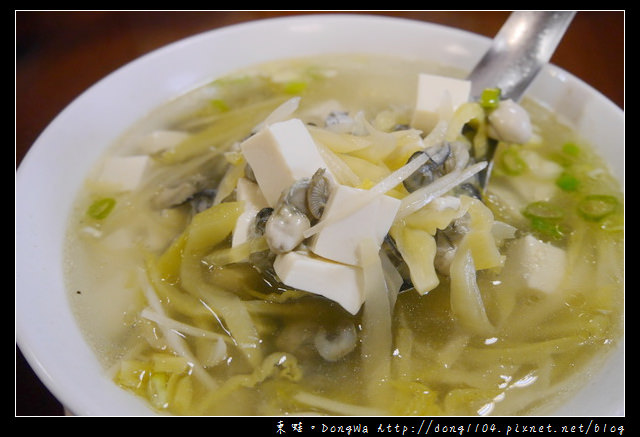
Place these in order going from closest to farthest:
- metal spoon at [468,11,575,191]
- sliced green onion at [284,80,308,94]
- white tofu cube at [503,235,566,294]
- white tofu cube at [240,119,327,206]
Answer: white tofu cube at [240,119,327,206]
white tofu cube at [503,235,566,294]
metal spoon at [468,11,575,191]
sliced green onion at [284,80,308,94]

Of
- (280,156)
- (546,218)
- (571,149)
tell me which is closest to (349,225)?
(280,156)

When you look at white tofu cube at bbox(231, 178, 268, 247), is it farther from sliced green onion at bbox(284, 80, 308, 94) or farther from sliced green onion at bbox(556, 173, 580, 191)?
sliced green onion at bbox(556, 173, 580, 191)

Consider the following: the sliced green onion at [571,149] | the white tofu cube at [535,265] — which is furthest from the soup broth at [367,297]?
the sliced green onion at [571,149]

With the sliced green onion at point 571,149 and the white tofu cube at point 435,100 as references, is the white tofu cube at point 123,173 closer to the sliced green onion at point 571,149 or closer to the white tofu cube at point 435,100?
the white tofu cube at point 435,100

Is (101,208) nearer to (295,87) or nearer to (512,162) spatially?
(295,87)

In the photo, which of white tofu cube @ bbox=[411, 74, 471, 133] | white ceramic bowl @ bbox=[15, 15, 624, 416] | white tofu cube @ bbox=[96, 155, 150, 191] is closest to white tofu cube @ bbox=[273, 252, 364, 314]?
white ceramic bowl @ bbox=[15, 15, 624, 416]
